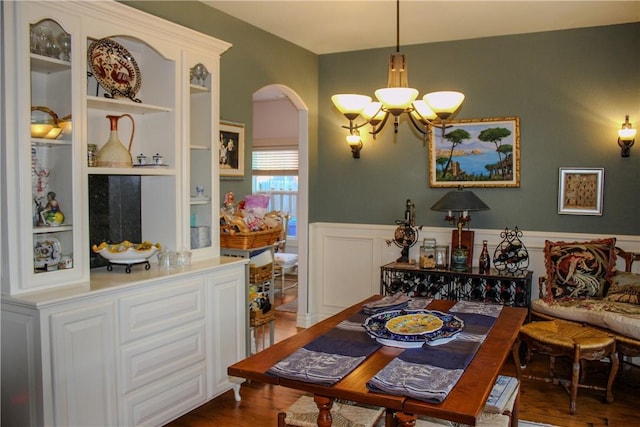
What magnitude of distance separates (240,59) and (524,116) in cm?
234

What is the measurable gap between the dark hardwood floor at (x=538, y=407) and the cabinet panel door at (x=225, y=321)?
5.9 inches

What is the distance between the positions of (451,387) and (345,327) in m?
0.77

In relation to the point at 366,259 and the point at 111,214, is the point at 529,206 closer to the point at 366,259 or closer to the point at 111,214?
the point at 366,259

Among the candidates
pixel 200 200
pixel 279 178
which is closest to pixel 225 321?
pixel 200 200

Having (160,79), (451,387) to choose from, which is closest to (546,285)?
(451,387)

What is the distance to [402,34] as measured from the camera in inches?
179

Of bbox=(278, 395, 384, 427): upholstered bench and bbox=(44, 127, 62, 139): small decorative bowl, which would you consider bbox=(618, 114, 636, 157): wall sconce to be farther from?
bbox=(44, 127, 62, 139): small decorative bowl

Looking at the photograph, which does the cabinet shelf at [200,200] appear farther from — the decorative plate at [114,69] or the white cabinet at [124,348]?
the decorative plate at [114,69]

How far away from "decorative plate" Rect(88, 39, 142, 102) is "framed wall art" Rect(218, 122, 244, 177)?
2.65 feet

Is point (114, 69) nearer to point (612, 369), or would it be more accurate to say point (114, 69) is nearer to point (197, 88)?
point (197, 88)

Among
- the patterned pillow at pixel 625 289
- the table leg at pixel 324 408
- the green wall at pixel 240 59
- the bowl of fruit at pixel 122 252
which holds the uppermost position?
the green wall at pixel 240 59

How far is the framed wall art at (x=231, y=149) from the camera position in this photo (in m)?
3.91

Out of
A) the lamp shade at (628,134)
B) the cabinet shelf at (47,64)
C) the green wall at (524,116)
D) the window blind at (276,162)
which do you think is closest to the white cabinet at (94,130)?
the cabinet shelf at (47,64)

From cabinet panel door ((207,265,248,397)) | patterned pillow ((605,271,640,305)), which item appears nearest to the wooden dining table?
cabinet panel door ((207,265,248,397))
